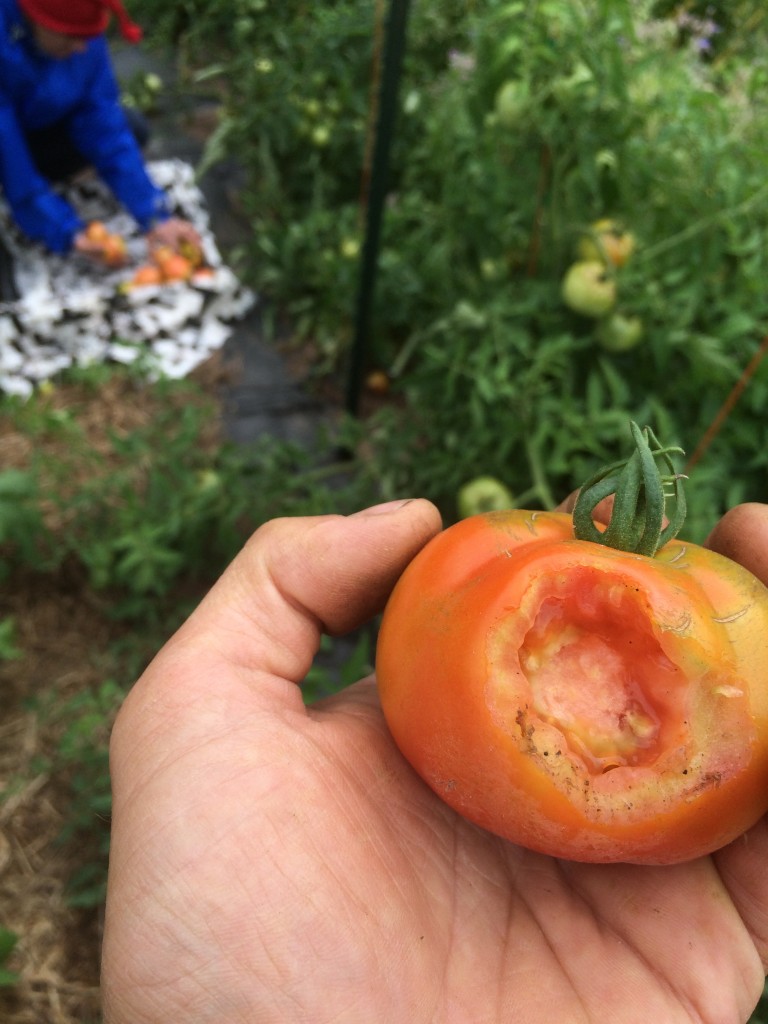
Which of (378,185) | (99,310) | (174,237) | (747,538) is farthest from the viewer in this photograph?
(174,237)

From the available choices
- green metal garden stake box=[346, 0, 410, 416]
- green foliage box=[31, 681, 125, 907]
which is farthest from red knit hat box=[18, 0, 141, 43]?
green foliage box=[31, 681, 125, 907]

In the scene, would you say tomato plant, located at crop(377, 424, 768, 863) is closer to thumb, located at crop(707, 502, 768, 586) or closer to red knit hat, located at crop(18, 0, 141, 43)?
thumb, located at crop(707, 502, 768, 586)

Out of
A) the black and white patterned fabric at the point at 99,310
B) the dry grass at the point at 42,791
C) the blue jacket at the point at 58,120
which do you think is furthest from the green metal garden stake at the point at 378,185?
the blue jacket at the point at 58,120

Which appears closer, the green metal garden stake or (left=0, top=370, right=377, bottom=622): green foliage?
the green metal garden stake

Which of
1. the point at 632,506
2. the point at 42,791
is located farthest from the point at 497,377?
the point at 42,791

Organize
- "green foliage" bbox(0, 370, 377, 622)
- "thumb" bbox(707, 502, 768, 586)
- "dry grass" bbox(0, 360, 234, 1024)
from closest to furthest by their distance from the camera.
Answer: "thumb" bbox(707, 502, 768, 586) < "dry grass" bbox(0, 360, 234, 1024) < "green foliage" bbox(0, 370, 377, 622)

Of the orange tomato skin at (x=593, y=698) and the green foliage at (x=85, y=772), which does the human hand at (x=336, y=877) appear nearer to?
the orange tomato skin at (x=593, y=698)

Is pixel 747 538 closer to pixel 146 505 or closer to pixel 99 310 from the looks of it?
pixel 146 505
